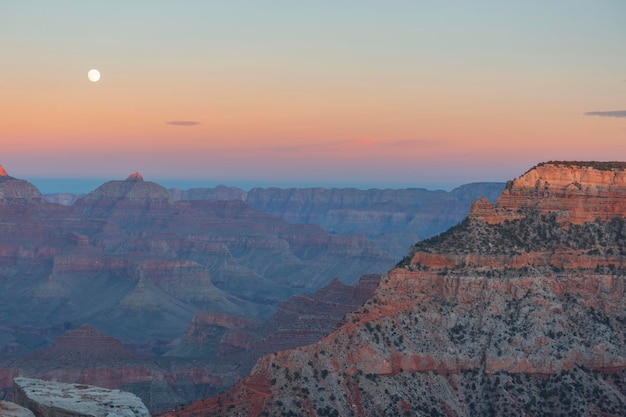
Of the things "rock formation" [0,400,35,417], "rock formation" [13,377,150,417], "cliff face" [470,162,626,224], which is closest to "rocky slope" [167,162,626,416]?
"cliff face" [470,162,626,224]

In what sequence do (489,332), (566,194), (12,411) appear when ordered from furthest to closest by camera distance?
(566,194) < (489,332) < (12,411)

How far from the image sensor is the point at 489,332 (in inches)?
3305

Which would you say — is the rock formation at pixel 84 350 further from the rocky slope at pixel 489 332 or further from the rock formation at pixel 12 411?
the rock formation at pixel 12 411

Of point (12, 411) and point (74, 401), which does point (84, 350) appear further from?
point (12, 411)

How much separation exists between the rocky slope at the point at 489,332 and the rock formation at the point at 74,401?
69.1 feet

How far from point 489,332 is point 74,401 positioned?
39698mm

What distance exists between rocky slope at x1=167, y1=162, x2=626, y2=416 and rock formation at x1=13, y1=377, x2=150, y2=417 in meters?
21.1

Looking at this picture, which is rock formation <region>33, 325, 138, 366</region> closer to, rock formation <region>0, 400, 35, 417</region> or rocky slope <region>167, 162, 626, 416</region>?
rocky slope <region>167, 162, 626, 416</region>

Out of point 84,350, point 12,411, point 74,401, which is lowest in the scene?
point 84,350

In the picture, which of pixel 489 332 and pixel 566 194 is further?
pixel 566 194

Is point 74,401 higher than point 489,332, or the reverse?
point 74,401

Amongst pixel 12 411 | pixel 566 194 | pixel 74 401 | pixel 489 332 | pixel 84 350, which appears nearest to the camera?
pixel 12 411

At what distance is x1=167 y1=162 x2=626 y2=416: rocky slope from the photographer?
257 feet

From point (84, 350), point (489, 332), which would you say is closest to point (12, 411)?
point (489, 332)
